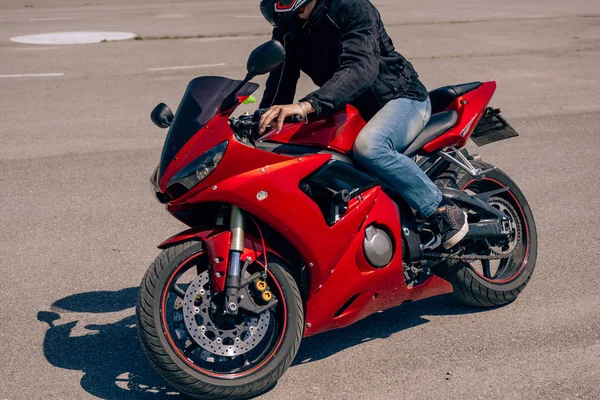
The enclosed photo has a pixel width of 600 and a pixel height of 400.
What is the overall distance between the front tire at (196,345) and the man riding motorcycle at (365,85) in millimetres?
810

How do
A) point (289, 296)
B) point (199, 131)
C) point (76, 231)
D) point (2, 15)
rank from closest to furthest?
point (199, 131) < point (289, 296) < point (76, 231) < point (2, 15)

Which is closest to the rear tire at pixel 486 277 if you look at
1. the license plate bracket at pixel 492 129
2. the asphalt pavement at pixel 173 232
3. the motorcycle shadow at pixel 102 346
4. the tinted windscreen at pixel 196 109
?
the asphalt pavement at pixel 173 232

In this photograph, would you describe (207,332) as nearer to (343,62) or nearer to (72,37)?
(343,62)

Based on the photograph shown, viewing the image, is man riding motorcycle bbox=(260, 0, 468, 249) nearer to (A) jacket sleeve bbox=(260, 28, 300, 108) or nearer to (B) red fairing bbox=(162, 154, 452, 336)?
(A) jacket sleeve bbox=(260, 28, 300, 108)

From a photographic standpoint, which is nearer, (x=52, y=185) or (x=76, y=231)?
(x=76, y=231)

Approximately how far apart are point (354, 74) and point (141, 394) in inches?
75.4

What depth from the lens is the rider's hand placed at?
157 inches

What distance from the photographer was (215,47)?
48.1 feet

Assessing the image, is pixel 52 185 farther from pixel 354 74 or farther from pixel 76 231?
pixel 354 74

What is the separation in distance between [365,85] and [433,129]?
70 centimetres

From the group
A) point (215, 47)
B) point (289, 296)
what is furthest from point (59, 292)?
point (215, 47)

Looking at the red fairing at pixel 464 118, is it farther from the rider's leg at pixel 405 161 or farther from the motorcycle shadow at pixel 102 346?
the motorcycle shadow at pixel 102 346

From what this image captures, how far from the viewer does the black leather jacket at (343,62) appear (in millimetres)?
4402

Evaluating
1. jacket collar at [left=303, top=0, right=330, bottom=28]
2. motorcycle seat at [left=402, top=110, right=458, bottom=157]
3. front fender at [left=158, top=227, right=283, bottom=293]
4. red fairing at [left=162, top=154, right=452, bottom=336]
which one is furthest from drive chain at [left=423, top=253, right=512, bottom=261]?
jacket collar at [left=303, top=0, right=330, bottom=28]
